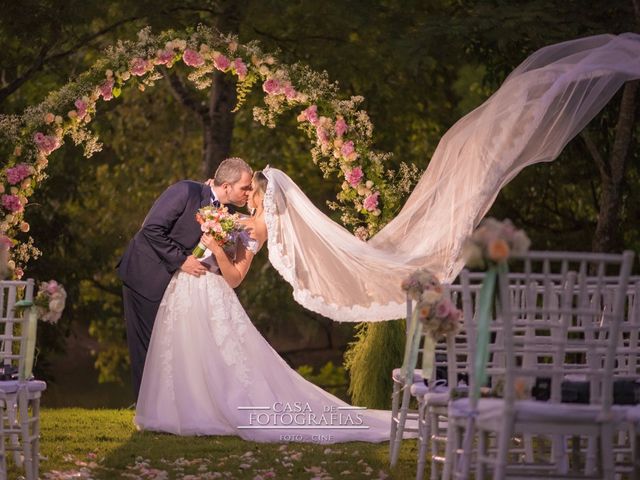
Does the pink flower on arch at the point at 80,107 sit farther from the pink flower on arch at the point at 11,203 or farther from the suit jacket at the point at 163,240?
the suit jacket at the point at 163,240

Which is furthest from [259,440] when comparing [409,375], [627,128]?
[627,128]

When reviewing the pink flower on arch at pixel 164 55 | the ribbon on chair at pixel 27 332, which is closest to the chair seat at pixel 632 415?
the ribbon on chair at pixel 27 332

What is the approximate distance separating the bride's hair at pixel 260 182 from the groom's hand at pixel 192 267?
23.6 inches

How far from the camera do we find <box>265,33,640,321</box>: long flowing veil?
670 centimetres

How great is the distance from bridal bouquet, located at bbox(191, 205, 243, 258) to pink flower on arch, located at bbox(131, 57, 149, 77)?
158 centimetres

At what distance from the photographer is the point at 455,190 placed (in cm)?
700

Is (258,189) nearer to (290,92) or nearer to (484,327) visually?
(290,92)

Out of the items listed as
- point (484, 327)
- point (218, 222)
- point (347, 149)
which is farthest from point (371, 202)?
point (484, 327)

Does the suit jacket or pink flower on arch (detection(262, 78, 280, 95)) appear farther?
pink flower on arch (detection(262, 78, 280, 95))

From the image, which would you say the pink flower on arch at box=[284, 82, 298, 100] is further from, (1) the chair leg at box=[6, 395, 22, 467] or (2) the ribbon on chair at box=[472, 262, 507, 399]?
(2) the ribbon on chair at box=[472, 262, 507, 399]

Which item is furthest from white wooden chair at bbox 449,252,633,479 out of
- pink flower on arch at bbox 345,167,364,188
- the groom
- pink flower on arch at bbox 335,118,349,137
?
pink flower on arch at bbox 335,118,349,137

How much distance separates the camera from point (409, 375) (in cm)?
613

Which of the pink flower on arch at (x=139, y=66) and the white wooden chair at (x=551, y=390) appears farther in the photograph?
the pink flower on arch at (x=139, y=66)

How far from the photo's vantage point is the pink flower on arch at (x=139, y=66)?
8.84m
